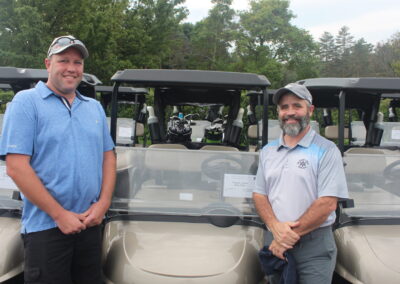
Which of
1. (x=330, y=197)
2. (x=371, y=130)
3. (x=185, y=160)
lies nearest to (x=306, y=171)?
(x=330, y=197)

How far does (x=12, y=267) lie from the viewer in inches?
83.9

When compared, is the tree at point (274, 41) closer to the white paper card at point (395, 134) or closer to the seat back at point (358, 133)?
the seat back at point (358, 133)

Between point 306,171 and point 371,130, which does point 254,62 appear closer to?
point 371,130

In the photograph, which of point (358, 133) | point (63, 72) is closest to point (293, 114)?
point (63, 72)

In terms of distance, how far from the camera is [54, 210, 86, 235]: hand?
6.28 feet

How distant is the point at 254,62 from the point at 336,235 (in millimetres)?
33517

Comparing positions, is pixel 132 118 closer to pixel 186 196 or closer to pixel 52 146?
pixel 186 196

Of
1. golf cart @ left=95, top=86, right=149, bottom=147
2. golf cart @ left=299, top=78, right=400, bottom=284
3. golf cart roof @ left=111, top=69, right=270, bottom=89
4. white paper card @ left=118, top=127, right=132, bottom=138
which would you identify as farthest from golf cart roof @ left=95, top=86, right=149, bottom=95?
golf cart @ left=299, top=78, right=400, bottom=284

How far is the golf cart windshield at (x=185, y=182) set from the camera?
254cm

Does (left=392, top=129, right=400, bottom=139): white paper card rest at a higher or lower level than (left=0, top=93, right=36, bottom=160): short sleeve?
lower

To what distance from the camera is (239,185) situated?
8.38 feet

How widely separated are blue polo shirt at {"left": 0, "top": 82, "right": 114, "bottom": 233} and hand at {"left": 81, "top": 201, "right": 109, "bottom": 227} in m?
0.03

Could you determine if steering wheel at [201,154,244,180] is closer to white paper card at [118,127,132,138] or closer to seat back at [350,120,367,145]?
white paper card at [118,127,132,138]

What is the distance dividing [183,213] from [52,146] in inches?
37.6
